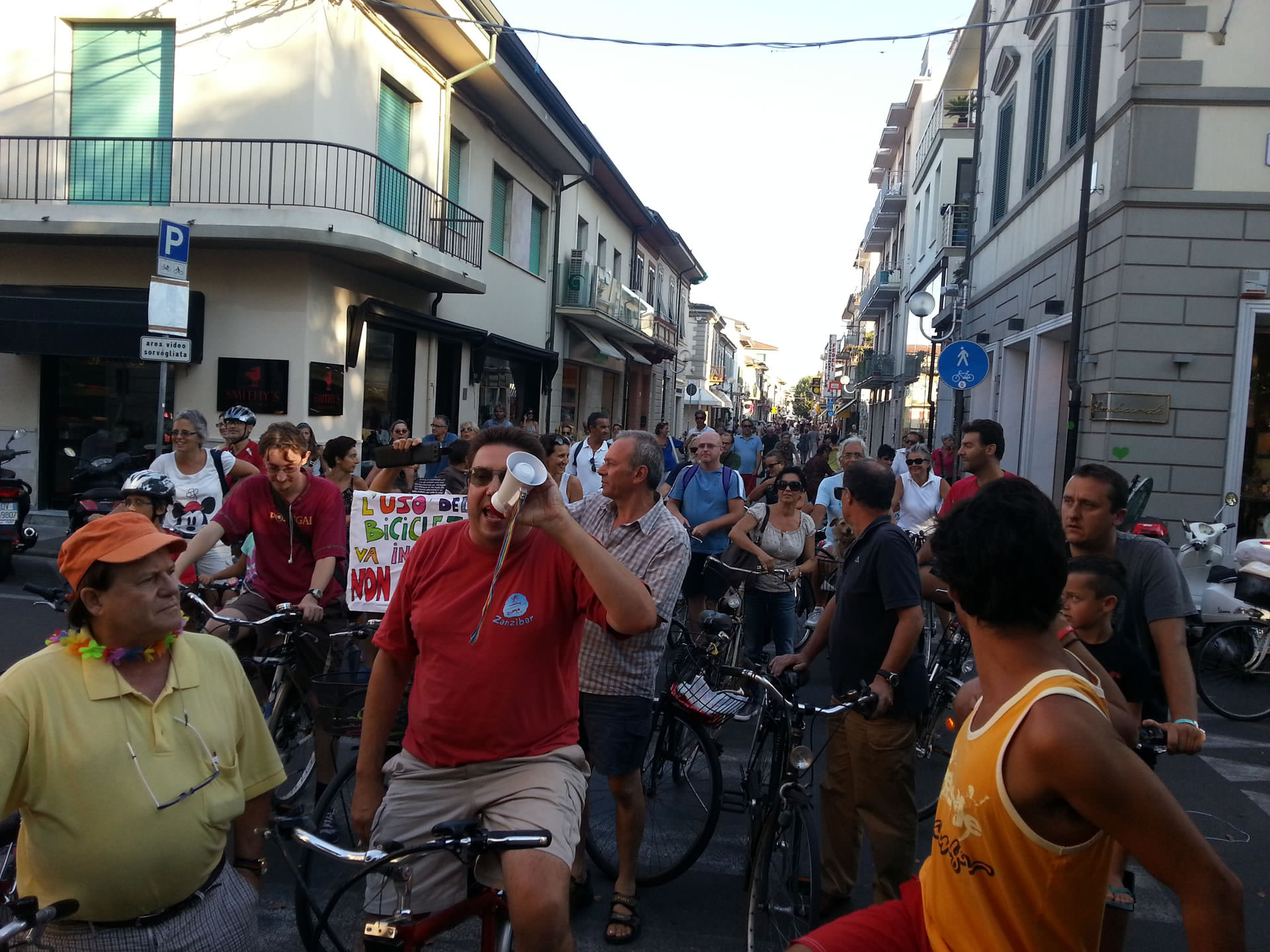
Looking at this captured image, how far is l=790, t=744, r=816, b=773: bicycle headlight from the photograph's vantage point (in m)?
3.70

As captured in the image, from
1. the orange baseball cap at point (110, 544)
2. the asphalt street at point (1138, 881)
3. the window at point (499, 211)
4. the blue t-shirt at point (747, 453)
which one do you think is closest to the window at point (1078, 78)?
the blue t-shirt at point (747, 453)

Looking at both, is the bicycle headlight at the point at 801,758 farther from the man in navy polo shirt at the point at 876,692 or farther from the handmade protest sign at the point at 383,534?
the handmade protest sign at the point at 383,534

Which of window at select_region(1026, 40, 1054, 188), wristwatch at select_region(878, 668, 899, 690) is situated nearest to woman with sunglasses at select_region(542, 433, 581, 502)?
wristwatch at select_region(878, 668, 899, 690)

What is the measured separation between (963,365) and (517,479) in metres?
12.6

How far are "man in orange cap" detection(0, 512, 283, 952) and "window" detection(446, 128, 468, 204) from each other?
16.3m

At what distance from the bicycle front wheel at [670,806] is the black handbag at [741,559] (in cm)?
209

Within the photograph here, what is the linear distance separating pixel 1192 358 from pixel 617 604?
37.3 feet

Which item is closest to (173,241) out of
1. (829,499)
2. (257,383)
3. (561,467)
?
(561,467)

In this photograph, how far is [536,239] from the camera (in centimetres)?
2333

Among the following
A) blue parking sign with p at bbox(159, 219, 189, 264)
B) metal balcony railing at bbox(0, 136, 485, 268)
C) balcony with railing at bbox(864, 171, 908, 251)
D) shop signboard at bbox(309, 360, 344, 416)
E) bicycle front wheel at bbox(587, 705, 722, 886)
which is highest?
balcony with railing at bbox(864, 171, 908, 251)

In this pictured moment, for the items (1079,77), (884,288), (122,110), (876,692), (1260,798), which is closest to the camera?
(876,692)

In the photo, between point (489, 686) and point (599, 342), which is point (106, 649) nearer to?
point (489, 686)

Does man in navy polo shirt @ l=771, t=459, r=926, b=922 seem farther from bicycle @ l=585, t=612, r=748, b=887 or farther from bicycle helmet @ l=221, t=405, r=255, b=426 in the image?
bicycle helmet @ l=221, t=405, r=255, b=426

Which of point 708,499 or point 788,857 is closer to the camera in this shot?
point 788,857
